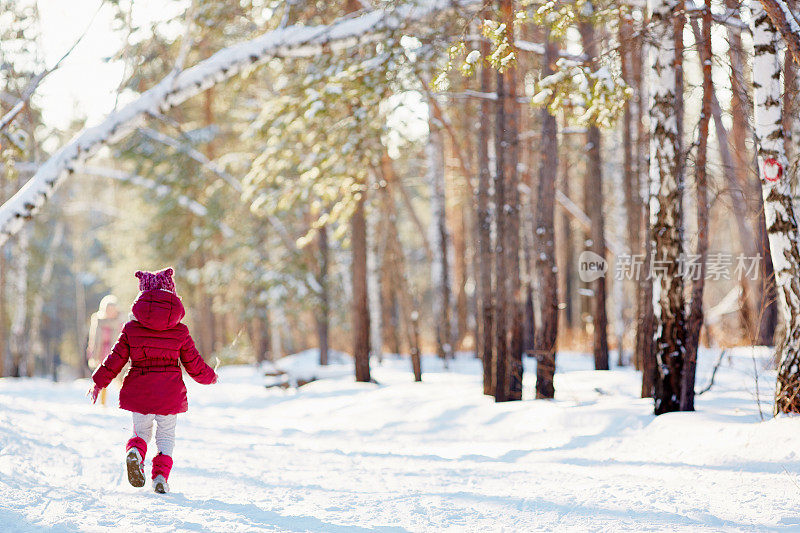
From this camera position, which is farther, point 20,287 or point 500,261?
point 20,287

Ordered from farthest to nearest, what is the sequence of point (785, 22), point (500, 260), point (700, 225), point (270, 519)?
point (500, 260)
point (700, 225)
point (785, 22)
point (270, 519)

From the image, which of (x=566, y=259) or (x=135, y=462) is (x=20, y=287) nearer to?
(x=566, y=259)

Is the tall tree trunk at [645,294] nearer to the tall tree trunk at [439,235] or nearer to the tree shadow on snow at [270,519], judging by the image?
the tree shadow on snow at [270,519]

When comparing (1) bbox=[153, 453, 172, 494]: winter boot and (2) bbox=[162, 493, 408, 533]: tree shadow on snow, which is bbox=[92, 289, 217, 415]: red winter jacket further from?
(2) bbox=[162, 493, 408, 533]: tree shadow on snow

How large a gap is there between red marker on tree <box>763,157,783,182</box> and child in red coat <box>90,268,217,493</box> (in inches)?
212

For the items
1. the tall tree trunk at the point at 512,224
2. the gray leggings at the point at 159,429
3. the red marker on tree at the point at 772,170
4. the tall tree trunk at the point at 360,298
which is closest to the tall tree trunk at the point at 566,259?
the tall tree trunk at the point at 360,298

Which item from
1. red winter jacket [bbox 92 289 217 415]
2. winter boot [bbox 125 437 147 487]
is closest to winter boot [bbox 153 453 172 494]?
winter boot [bbox 125 437 147 487]

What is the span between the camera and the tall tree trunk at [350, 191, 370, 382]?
14227 mm

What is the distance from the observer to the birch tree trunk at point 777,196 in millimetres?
6832

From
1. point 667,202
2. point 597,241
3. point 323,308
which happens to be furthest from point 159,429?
point 323,308

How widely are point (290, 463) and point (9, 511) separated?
2833mm

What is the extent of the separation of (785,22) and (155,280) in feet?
17.9

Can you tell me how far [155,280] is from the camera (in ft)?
18.5

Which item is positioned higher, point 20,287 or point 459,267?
point 459,267
